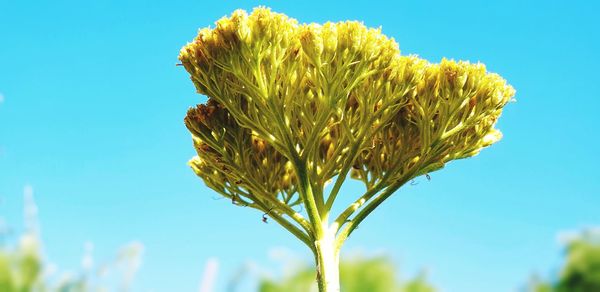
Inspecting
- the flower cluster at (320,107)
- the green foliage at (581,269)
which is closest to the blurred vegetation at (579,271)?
the green foliage at (581,269)

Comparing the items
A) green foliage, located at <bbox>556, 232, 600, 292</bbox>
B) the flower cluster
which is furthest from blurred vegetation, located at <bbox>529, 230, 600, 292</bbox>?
the flower cluster

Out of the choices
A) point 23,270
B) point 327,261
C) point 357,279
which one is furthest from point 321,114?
point 357,279

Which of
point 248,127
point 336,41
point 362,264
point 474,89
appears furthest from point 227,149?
point 362,264

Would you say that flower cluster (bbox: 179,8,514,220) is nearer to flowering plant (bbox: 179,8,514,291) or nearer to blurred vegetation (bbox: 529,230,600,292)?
flowering plant (bbox: 179,8,514,291)

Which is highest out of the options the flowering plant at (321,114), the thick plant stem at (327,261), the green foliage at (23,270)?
the flowering plant at (321,114)

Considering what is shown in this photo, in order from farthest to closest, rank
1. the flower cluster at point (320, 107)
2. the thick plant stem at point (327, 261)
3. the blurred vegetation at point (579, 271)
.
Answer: the blurred vegetation at point (579, 271)
the thick plant stem at point (327, 261)
the flower cluster at point (320, 107)

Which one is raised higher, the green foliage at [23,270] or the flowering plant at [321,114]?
the flowering plant at [321,114]

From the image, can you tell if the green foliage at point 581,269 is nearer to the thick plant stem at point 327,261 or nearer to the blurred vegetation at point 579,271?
the blurred vegetation at point 579,271
